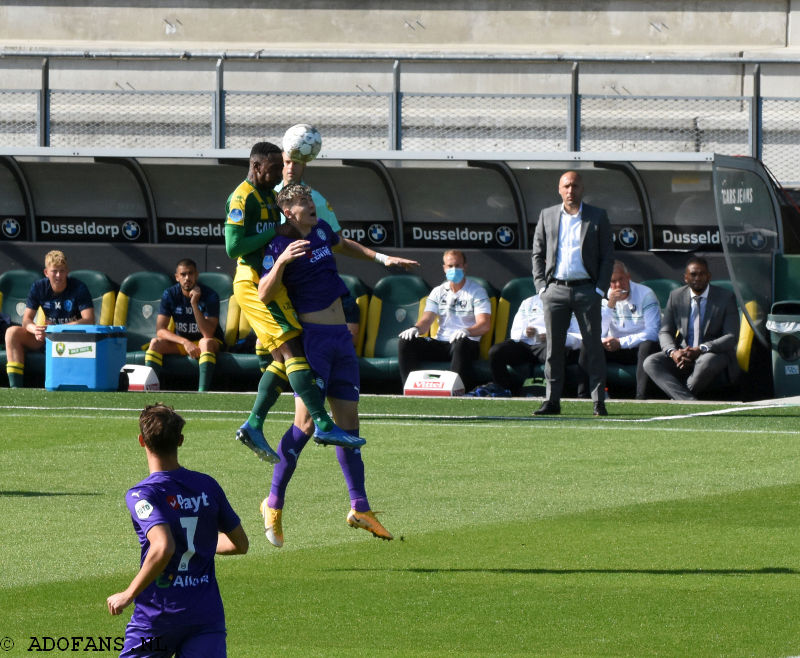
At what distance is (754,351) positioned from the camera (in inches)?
664

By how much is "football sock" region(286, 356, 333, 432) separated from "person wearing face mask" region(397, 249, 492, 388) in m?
9.15

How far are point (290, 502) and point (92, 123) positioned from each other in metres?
16.6

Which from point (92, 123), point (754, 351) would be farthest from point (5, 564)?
point (92, 123)

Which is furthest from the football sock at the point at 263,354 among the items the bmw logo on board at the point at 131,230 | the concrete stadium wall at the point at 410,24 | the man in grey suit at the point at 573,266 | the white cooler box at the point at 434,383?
the concrete stadium wall at the point at 410,24

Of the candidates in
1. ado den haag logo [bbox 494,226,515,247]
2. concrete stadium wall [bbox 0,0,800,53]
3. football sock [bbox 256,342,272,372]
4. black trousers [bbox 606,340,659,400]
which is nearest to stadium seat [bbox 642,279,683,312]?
black trousers [bbox 606,340,659,400]

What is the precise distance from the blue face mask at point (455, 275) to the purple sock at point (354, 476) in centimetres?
953

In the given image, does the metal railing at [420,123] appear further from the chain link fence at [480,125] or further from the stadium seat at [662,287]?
the stadium seat at [662,287]

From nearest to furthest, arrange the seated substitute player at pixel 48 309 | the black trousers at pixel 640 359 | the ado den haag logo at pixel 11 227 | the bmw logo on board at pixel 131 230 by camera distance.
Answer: the black trousers at pixel 640 359 → the seated substitute player at pixel 48 309 → the bmw logo on board at pixel 131 230 → the ado den haag logo at pixel 11 227

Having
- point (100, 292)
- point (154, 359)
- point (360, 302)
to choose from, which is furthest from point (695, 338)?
point (100, 292)

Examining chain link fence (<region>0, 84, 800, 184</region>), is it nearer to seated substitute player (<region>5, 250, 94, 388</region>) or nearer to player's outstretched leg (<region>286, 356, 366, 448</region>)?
seated substitute player (<region>5, 250, 94, 388</region>)

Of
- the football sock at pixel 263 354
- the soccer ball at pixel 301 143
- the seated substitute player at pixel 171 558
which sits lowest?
the seated substitute player at pixel 171 558

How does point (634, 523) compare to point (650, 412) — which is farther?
point (650, 412)

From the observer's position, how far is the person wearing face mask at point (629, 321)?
16.9m

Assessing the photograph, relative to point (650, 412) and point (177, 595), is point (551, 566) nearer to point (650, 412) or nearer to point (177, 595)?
point (177, 595)
